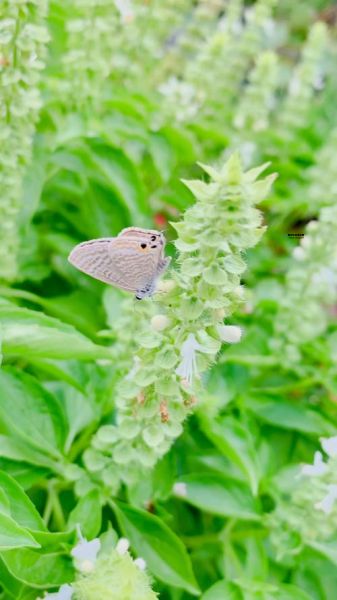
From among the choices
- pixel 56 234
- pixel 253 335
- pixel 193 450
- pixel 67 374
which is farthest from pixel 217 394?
pixel 56 234

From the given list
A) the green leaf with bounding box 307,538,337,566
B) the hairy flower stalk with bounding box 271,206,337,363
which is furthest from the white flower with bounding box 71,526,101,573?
the hairy flower stalk with bounding box 271,206,337,363

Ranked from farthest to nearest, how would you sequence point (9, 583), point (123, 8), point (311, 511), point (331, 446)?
point (123, 8) < point (311, 511) < point (331, 446) < point (9, 583)

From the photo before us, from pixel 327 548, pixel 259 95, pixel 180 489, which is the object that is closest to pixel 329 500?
pixel 327 548

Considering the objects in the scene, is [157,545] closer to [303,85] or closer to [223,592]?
[223,592]

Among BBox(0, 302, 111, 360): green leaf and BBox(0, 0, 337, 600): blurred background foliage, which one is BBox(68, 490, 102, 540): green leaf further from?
BBox(0, 302, 111, 360): green leaf

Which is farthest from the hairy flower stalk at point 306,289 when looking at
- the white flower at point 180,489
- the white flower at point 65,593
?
the white flower at point 65,593
